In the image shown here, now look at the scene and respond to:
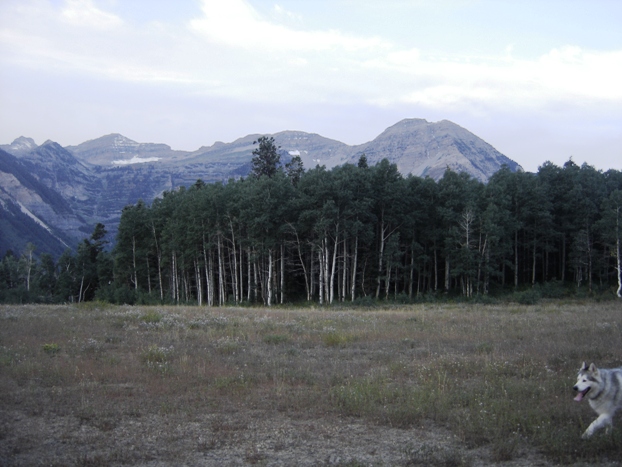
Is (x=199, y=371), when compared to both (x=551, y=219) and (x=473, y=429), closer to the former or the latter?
(x=473, y=429)

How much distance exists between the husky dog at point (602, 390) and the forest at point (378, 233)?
112ft

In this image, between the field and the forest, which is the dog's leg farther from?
the forest

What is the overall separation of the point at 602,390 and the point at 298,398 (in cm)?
632

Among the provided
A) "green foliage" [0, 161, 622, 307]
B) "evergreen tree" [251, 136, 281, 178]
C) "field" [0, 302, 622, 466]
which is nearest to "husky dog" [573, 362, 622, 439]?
"field" [0, 302, 622, 466]

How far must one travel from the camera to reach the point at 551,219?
55500 mm

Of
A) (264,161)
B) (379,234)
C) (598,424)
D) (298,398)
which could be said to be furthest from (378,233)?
(598,424)

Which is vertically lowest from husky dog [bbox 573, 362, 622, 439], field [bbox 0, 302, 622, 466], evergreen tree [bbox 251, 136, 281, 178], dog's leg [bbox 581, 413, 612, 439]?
field [bbox 0, 302, 622, 466]

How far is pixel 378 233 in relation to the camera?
53.7m

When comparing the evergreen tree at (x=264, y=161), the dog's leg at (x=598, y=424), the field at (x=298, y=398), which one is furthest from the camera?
the evergreen tree at (x=264, y=161)

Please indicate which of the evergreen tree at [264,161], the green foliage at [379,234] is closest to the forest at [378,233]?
the green foliage at [379,234]

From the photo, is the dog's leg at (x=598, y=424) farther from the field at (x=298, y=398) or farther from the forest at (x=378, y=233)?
the forest at (x=378, y=233)

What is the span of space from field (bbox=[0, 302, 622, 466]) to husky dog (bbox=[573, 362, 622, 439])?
1.20 ft

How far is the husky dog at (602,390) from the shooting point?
29.9 ft

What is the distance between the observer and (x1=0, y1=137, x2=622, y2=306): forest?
156 ft
